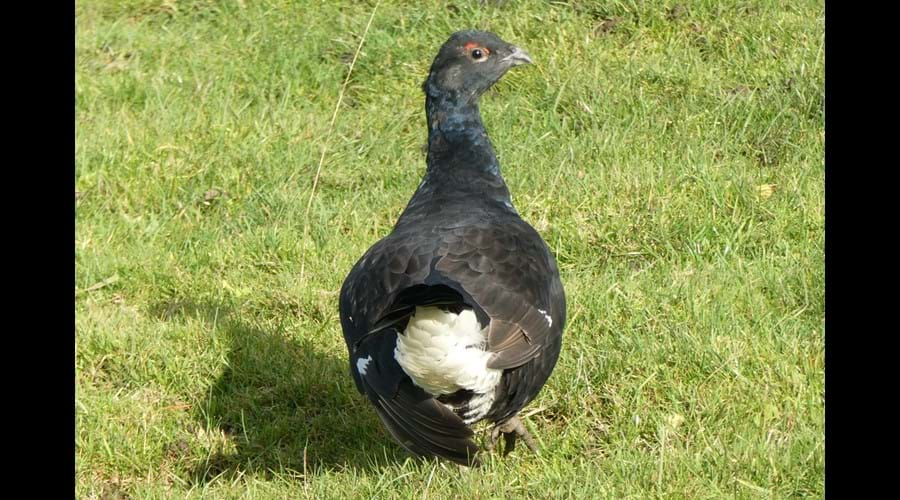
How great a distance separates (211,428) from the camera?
19.1 ft

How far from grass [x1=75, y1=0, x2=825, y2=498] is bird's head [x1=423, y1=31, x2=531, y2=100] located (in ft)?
3.65

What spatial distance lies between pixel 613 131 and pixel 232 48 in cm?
327

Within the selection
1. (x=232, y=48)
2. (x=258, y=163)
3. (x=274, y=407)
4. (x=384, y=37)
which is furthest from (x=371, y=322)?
(x=232, y=48)

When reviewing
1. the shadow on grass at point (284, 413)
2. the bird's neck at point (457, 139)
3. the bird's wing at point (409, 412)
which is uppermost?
the bird's neck at point (457, 139)

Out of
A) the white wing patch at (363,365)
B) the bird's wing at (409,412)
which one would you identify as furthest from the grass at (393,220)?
the white wing patch at (363,365)

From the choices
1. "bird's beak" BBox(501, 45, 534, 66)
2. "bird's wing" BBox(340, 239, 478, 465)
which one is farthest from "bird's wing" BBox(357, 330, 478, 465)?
"bird's beak" BBox(501, 45, 534, 66)

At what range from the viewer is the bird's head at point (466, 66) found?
6.14 m

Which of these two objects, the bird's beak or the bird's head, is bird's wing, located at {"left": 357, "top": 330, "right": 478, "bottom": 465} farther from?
the bird's beak

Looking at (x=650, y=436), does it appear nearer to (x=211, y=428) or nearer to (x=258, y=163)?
(x=211, y=428)

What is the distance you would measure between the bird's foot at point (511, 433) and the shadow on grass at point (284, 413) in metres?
0.47

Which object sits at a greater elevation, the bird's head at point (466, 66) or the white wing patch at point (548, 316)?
the bird's head at point (466, 66)

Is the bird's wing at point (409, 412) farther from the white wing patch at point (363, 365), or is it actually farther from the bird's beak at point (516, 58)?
the bird's beak at point (516, 58)

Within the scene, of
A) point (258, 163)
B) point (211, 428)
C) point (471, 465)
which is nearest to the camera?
point (471, 465)

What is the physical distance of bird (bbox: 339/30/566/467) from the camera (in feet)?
14.9
